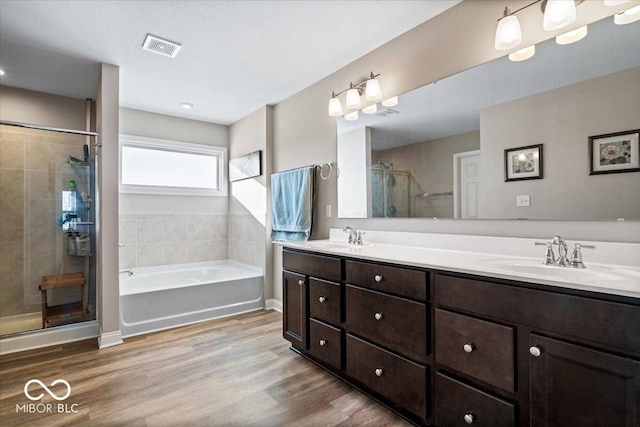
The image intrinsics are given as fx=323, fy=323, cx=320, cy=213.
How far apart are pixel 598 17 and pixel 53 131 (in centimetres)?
402

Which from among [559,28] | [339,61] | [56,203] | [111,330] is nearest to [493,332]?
[559,28]

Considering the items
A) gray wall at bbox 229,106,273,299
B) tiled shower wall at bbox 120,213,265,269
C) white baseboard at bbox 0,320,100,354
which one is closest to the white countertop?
gray wall at bbox 229,106,273,299

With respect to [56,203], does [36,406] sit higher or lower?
lower

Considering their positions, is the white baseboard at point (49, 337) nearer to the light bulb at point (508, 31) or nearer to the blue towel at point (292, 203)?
the blue towel at point (292, 203)

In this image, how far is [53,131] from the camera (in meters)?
2.97

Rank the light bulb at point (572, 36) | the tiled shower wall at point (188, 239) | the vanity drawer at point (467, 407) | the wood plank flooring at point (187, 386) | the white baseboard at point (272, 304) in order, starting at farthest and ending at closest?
the tiled shower wall at point (188, 239) → the white baseboard at point (272, 304) → the wood plank flooring at point (187, 386) → the light bulb at point (572, 36) → the vanity drawer at point (467, 407)

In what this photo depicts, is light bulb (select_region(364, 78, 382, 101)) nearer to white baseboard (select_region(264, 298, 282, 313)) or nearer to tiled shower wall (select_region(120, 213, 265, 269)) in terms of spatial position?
tiled shower wall (select_region(120, 213, 265, 269))

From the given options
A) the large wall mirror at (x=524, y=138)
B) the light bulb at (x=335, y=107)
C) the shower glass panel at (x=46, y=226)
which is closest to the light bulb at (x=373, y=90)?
the large wall mirror at (x=524, y=138)

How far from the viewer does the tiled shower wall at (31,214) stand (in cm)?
301

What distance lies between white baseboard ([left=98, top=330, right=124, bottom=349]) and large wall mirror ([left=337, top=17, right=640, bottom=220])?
96.8 inches

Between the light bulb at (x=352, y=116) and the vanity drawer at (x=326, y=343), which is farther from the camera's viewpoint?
the light bulb at (x=352, y=116)

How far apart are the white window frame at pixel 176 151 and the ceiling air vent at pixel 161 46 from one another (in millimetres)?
1664

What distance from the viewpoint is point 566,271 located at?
1389 millimetres

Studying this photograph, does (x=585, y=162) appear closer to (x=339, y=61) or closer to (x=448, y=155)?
(x=448, y=155)
